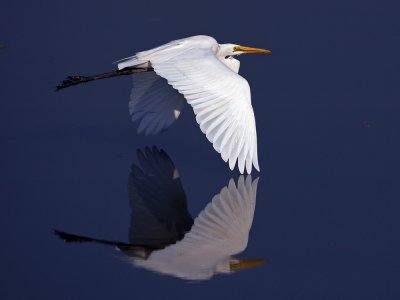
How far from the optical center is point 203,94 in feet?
16.2

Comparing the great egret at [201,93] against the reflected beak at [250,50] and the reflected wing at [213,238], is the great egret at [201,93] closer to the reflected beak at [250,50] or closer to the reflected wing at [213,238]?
the reflected beak at [250,50]

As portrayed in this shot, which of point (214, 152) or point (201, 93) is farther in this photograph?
point (214, 152)

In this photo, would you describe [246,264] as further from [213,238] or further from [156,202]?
[156,202]

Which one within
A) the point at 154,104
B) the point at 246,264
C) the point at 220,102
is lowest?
the point at 246,264

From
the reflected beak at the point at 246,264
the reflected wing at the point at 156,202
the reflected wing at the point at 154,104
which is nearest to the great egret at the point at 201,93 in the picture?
the reflected wing at the point at 154,104

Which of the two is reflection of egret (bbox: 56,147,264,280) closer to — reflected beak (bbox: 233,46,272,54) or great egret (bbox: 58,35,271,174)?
great egret (bbox: 58,35,271,174)

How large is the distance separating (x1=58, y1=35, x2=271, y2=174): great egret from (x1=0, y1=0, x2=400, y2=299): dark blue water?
0.18 m

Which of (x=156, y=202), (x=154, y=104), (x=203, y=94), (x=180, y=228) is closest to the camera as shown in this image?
(x=180, y=228)

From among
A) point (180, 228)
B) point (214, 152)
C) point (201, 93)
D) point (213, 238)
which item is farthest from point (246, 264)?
point (214, 152)

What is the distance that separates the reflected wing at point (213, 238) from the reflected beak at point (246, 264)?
3.0 inches

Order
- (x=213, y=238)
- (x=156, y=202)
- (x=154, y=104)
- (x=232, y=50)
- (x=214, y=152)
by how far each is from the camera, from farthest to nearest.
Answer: (x=232, y=50) → (x=154, y=104) → (x=214, y=152) → (x=156, y=202) → (x=213, y=238)

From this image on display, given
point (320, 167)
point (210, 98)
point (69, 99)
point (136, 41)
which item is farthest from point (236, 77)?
point (136, 41)

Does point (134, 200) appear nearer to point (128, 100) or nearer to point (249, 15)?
point (128, 100)

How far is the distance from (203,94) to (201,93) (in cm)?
2
